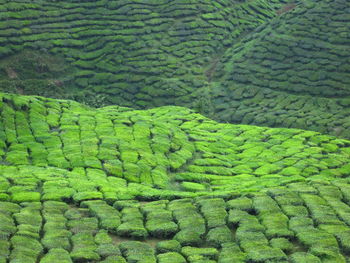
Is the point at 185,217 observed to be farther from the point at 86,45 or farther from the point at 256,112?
the point at 86,45

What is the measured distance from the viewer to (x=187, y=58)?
57406mm

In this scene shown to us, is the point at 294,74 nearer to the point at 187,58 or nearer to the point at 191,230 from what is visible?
the point at 187,58

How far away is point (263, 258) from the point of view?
20297 mm

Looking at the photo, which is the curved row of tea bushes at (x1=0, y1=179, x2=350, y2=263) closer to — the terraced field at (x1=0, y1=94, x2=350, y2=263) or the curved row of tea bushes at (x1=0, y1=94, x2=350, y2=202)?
the terraced field at (x1=0, y1=94, x2=350, y2=263)

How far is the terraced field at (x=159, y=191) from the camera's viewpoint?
21.2 meters

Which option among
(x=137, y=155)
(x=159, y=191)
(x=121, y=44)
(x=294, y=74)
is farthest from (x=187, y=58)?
(x=159, y=191)

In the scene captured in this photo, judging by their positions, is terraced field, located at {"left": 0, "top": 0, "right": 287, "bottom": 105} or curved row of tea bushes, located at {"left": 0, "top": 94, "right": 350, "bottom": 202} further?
terraced field, located at {"left": 0, "top": 0, "right": 287, "bottom": 105}

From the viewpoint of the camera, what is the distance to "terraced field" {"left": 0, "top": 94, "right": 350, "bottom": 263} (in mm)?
21250

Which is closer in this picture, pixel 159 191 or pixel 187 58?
Result: pixel 159 191

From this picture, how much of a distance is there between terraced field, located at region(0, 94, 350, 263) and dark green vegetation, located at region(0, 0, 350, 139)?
31.6ft

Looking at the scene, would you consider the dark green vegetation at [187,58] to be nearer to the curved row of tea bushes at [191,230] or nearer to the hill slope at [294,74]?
the hill slope at [294,74]

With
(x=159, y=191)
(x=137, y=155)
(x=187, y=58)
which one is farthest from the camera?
(x=187, y=58)

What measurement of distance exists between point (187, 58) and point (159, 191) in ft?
106

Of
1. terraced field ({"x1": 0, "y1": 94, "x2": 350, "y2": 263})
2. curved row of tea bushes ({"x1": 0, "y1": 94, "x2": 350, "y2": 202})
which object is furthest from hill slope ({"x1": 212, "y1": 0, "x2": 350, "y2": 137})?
terraced field ({"x1": 0, "y1": 94, "x2": 350, "y2": 263})
